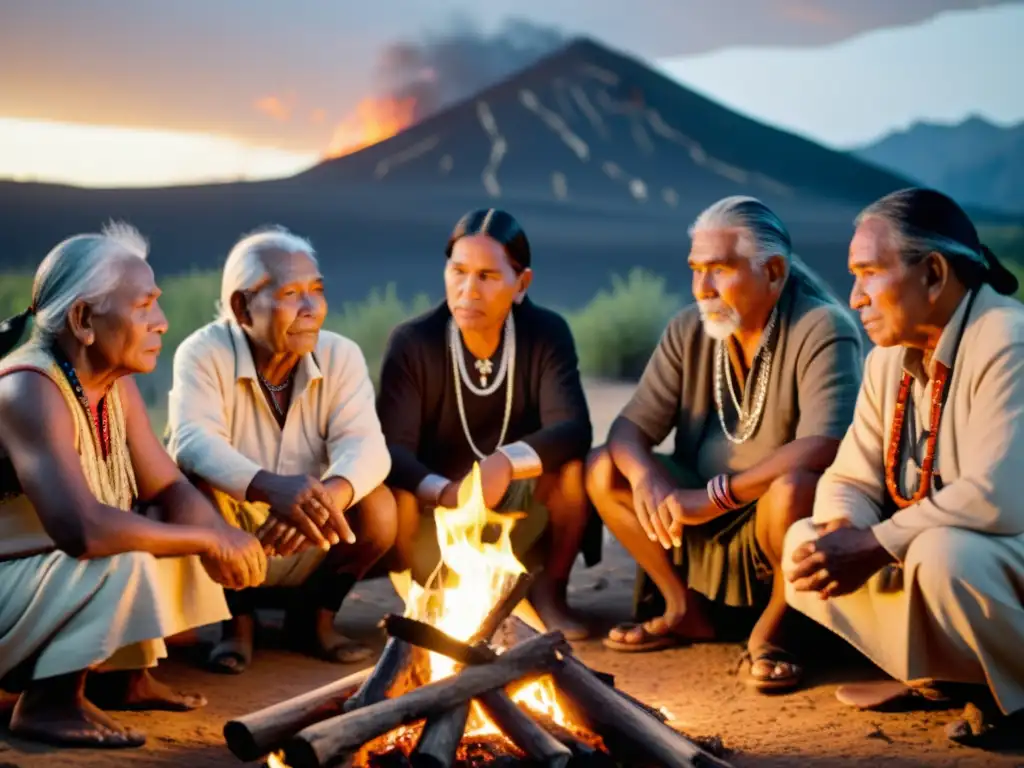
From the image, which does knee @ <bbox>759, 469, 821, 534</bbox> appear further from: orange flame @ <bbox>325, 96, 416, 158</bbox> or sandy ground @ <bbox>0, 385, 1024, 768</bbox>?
orange flame @ <bbox>325, 96, 416, 158</bbox>

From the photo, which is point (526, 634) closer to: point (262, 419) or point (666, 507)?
point (666, 507)

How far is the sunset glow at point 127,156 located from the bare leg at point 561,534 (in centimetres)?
558

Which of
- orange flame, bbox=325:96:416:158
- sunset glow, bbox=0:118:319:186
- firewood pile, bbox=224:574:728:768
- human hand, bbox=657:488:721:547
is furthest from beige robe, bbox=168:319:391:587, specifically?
orange flame, bbox=325:96:416:158

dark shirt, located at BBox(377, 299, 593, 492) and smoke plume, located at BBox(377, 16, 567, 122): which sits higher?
smoke plume, located at BBox(377, 16, 567, 122)

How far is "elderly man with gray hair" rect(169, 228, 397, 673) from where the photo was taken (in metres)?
5.03

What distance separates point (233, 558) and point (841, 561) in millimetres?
2067

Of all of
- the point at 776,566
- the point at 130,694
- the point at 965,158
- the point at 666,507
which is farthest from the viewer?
the point at 965,158

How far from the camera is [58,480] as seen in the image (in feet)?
13.5

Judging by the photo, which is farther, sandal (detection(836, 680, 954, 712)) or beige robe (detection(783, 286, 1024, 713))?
sandal (detection(836, 680, 954, 712))

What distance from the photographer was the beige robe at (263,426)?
5.09m

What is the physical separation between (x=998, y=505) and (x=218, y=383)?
297 centimetres

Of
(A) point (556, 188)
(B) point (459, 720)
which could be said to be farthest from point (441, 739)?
(A) point (556, 188)

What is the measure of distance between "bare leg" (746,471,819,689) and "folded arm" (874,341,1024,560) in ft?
2.09

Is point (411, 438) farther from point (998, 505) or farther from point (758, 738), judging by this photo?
point (998, 505)
